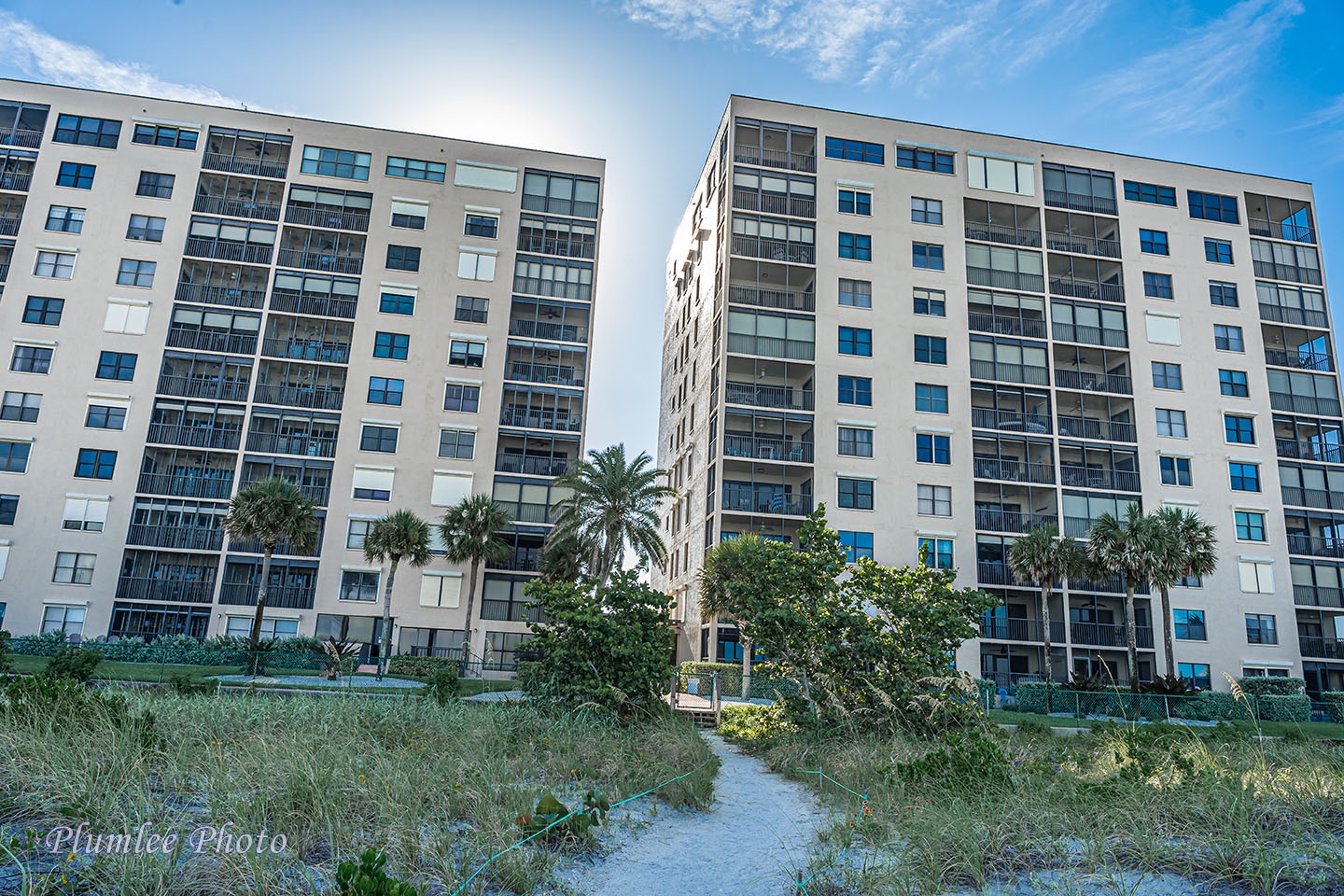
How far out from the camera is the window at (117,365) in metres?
48.3

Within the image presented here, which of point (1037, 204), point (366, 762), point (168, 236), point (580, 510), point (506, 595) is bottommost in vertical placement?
point (366, 762)

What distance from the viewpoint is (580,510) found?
45281 millimetres

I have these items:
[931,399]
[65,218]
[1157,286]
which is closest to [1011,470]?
[931,399]

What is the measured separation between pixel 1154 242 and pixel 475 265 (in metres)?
43.9

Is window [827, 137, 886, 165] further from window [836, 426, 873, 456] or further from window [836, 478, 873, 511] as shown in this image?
window [836, 478, 873, 511]

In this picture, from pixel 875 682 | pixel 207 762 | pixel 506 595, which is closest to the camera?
pixel 207 762

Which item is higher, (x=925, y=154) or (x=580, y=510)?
(x=925, y=154)

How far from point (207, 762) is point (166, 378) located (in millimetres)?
46365

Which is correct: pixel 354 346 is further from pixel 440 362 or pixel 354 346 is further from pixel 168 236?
pixel 168 236

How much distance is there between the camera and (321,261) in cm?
5228

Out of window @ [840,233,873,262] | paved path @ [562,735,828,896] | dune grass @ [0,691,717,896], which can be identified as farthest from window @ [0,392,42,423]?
paved path @ [562,735,828,896]

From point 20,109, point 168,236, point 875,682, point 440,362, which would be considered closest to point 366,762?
point 875,682

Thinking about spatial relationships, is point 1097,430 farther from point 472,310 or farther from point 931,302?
point 472,310

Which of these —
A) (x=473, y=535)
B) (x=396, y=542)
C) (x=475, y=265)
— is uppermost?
(x=475, y=265)
